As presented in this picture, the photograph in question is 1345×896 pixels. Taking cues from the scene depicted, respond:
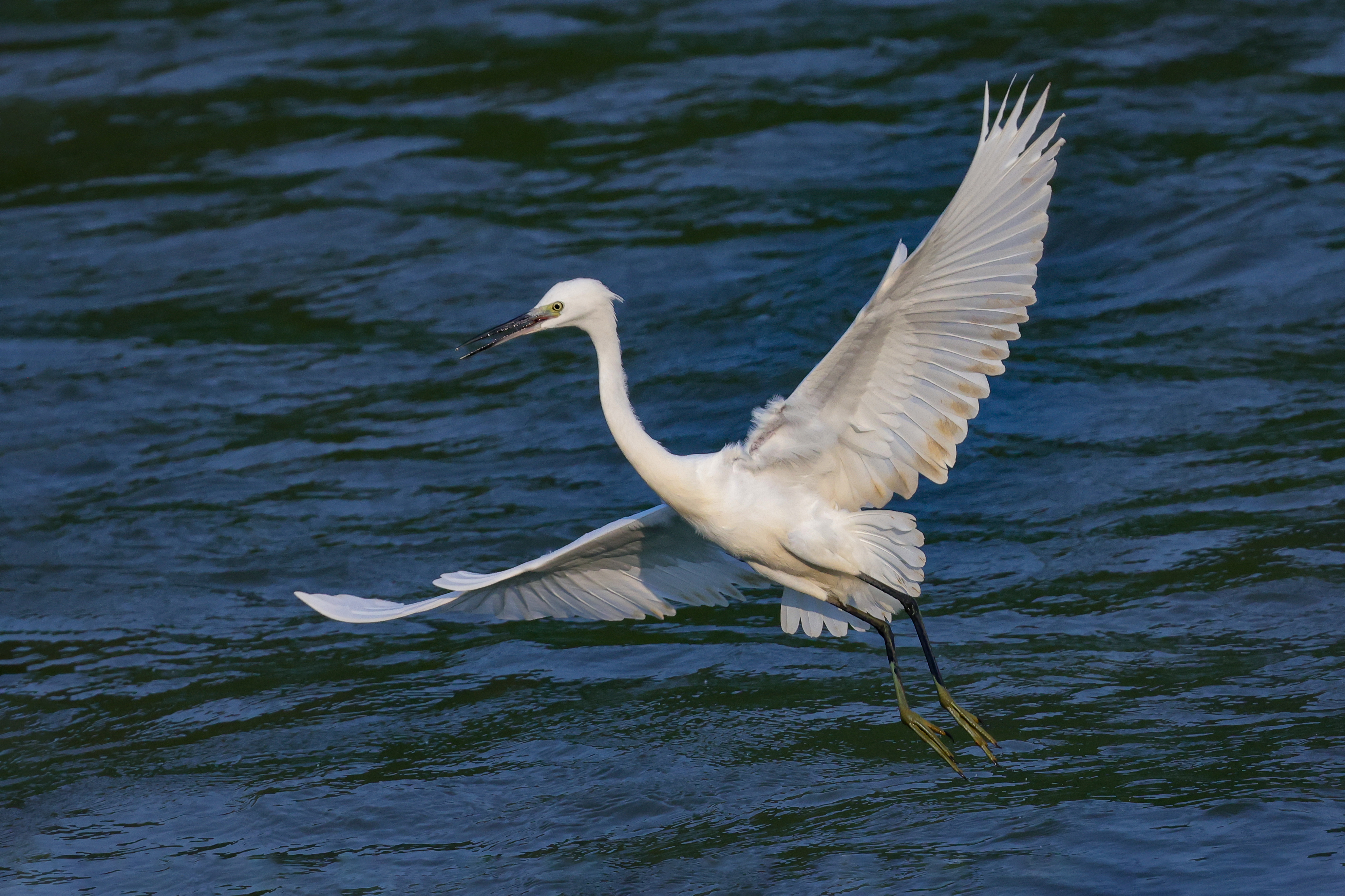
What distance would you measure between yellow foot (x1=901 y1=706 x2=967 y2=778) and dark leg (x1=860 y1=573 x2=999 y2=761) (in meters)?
0.10

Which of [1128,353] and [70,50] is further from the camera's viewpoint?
[70,50]

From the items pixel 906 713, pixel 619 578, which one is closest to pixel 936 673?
pixel 906 713

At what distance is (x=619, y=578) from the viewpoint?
22.7 ft

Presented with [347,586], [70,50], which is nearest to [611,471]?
[347,586]

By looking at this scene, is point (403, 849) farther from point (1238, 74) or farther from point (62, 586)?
point (1238, 74)

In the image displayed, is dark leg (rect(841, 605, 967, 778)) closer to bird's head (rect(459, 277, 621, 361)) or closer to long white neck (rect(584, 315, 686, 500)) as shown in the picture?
long white neck (rect(584, 315, 686, 500))

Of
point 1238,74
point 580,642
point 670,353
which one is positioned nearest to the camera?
point 580,642

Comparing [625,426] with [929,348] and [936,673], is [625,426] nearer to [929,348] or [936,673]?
[929,348]

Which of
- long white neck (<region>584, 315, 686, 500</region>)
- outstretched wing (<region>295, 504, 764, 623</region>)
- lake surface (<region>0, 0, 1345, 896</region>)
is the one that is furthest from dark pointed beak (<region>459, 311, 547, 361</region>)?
lake surface (<region>0, 0, 1345, 896</region>)

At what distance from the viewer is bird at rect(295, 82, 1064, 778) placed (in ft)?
17.3

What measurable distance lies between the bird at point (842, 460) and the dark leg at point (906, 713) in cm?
1

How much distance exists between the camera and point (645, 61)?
1494 centimetres

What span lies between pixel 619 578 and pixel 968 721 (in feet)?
5.34

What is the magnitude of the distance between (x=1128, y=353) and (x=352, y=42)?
9094mm
